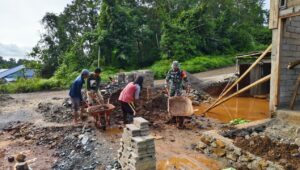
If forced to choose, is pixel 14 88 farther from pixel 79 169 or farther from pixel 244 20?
pixel 244 20

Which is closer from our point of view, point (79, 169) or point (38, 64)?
point (79, 169)

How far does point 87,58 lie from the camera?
21.1 metres

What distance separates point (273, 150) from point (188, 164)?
1786 mm

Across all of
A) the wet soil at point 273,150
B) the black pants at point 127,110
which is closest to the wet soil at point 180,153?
the wet soil at point 273,150

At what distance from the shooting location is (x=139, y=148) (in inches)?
173

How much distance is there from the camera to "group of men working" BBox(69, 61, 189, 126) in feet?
23.7

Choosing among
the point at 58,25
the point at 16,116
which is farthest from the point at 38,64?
the point at 16,116

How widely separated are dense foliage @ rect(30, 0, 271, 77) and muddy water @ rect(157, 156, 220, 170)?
48.8ft

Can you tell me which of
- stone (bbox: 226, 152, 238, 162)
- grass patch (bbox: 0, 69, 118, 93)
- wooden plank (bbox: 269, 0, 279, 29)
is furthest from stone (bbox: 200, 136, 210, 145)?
grass patch (bbox: 0, 69, 118, 93)

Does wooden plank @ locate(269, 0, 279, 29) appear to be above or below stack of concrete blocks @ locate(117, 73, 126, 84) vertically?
above

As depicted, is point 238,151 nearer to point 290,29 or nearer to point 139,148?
point 139,148

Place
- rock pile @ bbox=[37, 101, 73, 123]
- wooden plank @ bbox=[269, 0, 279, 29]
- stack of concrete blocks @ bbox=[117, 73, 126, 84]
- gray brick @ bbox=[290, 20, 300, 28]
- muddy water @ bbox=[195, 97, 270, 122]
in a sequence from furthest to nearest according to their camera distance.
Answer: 1. stack of concrete blocks @ bbox=[117, 73, 126, 84]
2. muddy water @ bbox=[195, 97, 270, 122]
3. rock pile @ bbox=[37, 101, 73, 123]
4. gray brick @ bbox=[290, 20, 300, 28]
5. wooden plank @ bbox=[269, 0, 279, 29]

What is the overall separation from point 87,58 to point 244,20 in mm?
19362

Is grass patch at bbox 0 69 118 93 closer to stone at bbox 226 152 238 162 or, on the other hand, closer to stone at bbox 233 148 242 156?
stone at bbox 226 152 238 162
